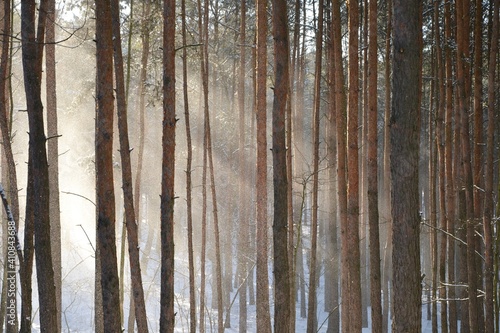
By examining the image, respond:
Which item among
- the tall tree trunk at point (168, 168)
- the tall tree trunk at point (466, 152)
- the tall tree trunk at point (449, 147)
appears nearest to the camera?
the tall tree trunk at point (168, 168)

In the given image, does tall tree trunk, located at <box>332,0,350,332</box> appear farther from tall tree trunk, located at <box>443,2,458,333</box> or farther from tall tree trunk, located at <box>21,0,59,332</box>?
tall tree trunk, located at <box>21,0,59,332</box>

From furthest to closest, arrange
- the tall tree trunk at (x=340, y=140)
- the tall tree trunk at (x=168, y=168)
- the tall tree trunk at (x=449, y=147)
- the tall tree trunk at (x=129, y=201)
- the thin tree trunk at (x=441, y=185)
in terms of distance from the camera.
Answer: the thin tree trunk at (x=441, y=185) < the tall tree trunk at (x=449, y=147) < the tall tree trunk at (x=340, y=140) < the tall tree trunk at (x=129, y=201) < the tall tree trunk at (x=168, y=168)

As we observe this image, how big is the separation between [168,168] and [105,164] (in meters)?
1.57

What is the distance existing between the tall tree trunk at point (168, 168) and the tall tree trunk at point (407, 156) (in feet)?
12.0

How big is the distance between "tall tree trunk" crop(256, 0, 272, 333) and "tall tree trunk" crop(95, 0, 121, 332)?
328cm

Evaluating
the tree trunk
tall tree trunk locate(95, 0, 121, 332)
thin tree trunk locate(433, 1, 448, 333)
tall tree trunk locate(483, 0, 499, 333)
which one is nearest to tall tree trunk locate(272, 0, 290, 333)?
the tree trunk

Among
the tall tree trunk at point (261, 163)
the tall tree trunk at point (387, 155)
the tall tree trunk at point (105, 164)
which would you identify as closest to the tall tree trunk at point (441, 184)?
the tall tree trunk at point (387, 155)

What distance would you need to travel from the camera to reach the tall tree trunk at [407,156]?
17.8 feet

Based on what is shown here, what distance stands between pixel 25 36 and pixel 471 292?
354 inches

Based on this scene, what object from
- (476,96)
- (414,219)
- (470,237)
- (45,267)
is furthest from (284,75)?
(470,237)

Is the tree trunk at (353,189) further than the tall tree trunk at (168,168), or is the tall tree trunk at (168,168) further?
the tree trunk at (353,189)

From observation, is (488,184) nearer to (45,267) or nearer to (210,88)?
(45,267)

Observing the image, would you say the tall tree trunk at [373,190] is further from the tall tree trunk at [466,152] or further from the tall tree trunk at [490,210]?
the tall tree trunk at [490,210]

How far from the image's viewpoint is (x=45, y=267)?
21.0ft
